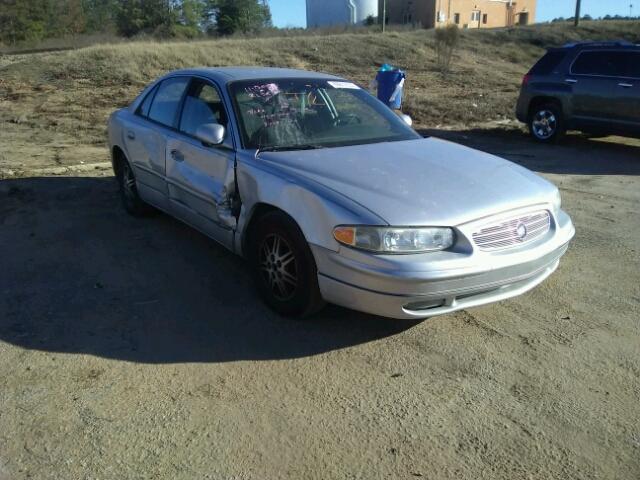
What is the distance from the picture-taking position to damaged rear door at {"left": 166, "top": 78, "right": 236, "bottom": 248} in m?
4.44

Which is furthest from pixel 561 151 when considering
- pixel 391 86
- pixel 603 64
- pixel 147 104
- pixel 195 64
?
pixel 195 64

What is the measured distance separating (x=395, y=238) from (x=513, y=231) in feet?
2.61

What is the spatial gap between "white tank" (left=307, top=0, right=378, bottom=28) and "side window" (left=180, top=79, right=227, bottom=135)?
64.9m

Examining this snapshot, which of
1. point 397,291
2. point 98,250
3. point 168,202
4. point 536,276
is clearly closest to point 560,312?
point 536,276

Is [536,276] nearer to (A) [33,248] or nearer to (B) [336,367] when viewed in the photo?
(B) [336,367]

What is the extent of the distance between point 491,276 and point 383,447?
1.21 metres

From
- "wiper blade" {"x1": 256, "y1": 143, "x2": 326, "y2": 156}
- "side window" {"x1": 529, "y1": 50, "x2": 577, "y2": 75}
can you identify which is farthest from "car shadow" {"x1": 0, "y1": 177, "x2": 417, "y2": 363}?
"side window" {"x1": 529, "y1": 50, "x2": 577, "y2": 75}

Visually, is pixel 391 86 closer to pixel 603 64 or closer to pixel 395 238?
pixel 603 64

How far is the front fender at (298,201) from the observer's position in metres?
3.48

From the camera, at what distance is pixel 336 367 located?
3537 millimetres

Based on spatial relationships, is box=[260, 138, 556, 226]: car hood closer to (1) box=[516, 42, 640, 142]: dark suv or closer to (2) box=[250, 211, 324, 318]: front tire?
(2) box=[250, 211, 324, 318]: front tire

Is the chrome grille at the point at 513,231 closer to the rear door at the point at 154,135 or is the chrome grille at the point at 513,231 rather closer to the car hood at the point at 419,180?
the car hood at the point at 419,180

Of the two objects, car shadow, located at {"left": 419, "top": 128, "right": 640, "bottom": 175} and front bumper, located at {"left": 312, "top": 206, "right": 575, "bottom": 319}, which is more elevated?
front bumper, located at {"left": 312, "top": 206, "right": 575, "bottom": 319}

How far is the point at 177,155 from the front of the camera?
505 centimetres
